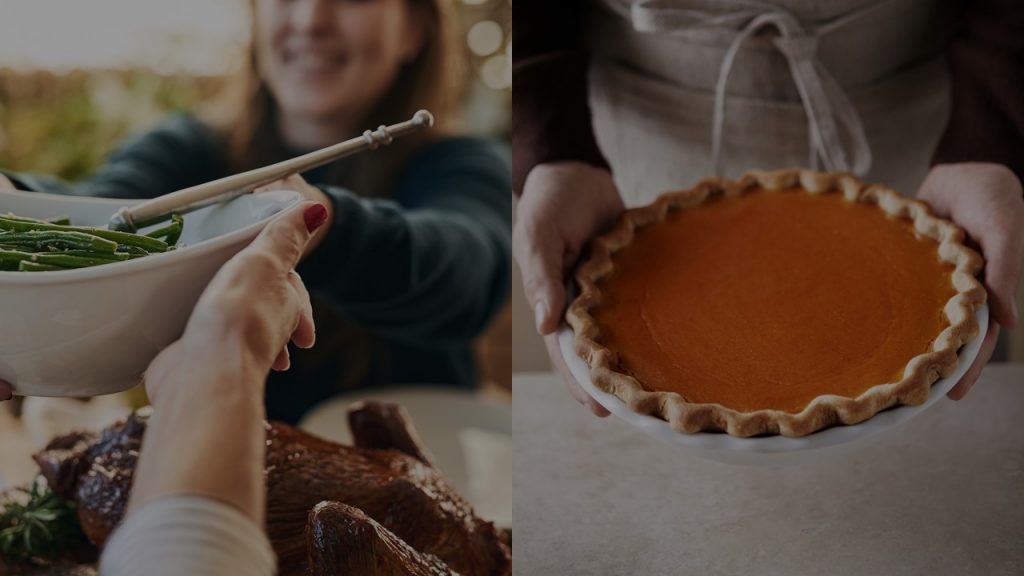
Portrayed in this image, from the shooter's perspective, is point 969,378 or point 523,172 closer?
point 969,378

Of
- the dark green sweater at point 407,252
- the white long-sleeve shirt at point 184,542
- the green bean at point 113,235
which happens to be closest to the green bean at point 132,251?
the green bean at point 113,235

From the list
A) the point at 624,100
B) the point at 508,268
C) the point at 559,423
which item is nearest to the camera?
the point at 559,423

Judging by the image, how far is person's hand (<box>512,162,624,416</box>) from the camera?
81cm

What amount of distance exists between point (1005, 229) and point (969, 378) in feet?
0.57

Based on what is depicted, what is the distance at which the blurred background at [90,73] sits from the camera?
2133 mm

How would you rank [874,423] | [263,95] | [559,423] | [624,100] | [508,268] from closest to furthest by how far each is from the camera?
[874,423]
[559,423]
[624,100]
[263,95]
[508,268]

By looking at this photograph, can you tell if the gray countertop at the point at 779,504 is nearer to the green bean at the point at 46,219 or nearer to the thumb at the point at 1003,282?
the thumb at the point at 1003,282

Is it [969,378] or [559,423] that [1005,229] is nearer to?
[969,378]

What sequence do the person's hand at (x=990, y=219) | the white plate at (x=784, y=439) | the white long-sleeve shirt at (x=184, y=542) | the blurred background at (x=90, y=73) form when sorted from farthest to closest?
the blurred background at (x=90, y=73) → the person's hand at (x=990, y=219) → the white plate at (x=784, y=439) → the white long-sleeve shirt at (x=184, y=542)

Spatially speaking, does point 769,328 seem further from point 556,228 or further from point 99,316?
point 99,316

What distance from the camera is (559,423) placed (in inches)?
38.4

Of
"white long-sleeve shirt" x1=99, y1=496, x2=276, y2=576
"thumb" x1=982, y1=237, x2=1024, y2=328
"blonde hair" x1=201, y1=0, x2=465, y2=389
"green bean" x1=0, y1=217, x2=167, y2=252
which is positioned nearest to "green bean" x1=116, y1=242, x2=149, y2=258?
"green bean" x1=0, y1=217, x2=167, y2=252

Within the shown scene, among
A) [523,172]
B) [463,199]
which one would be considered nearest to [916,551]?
[523,172]

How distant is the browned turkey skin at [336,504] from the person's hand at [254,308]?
13cm
